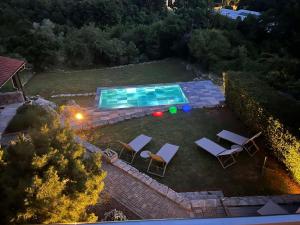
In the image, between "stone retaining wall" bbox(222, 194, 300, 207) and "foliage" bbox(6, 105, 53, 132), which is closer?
"stone retaining wall" bbox(222, 194, 300, 207)

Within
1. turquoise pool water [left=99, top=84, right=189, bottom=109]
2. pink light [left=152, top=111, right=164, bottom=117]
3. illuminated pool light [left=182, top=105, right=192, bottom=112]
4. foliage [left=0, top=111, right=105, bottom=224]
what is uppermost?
foliage [left=0, top=111, right=105, bottom=224]

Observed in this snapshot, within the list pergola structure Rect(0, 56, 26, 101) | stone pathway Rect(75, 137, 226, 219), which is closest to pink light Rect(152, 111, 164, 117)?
stone pathway Rect(75, 137, 226, 219)

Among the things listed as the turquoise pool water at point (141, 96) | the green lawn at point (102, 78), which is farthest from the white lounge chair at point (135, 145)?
the green lawn at point (102, 78)

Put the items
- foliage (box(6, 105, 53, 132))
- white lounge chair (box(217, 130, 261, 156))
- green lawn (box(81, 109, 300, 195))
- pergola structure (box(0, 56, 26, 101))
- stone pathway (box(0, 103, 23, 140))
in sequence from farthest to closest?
1. pergola structure (box(0, 56, 26, 101))
2. stone pathway (box(0, 103, 23, 140))
3. foliage (box(6, 105, 53, 132))
4. white lounge chair (box(217, 130, 261, 156))
5. green lawn (box(81, 109, 300, 195))

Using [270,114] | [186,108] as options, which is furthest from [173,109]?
[270,114]

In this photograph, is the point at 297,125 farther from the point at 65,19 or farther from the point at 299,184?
the point at 65,19

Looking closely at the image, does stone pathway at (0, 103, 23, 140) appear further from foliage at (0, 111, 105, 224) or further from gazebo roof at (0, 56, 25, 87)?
foliage at (0, 111, 105, 224)

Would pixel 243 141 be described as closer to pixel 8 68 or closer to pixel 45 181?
pixel 45 181

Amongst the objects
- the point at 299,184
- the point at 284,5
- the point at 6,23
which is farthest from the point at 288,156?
the point at 6,23
